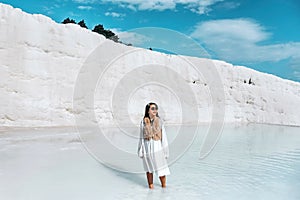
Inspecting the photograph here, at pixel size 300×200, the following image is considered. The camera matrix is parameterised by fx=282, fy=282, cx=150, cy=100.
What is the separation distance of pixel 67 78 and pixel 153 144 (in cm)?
743

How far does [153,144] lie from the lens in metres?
3.12

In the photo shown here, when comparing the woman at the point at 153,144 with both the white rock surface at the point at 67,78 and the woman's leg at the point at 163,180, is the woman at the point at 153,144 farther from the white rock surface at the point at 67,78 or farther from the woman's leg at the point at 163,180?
the white rock surface at the point at 67,78

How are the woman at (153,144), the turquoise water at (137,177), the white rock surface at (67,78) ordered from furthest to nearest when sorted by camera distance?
the white rock surface at (67,78), the woman at (153,144), the turquoise water at (137,177)

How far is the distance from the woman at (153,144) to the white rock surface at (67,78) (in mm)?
6609

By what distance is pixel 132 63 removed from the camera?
1227 cm

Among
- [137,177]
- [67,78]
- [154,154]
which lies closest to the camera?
[154,154]

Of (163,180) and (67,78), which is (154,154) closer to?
(163,180)

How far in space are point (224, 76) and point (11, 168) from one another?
1332cm

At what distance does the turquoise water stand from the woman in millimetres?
259

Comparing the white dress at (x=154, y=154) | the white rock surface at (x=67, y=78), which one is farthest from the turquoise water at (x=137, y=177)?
the white rock surface at (x=67, y=78)

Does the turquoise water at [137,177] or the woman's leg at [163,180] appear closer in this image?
the turquoise water at [137,177]

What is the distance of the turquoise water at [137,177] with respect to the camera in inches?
119

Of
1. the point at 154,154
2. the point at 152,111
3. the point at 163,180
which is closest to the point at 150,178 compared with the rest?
the point at 163,180

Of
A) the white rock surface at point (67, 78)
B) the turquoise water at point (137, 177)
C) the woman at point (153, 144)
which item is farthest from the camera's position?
the white rock surface at point (67, 78)
